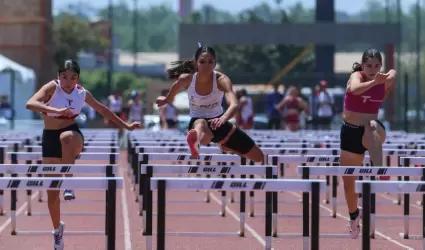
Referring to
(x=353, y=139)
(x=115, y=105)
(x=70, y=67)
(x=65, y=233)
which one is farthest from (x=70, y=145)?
(x=115, y=105)

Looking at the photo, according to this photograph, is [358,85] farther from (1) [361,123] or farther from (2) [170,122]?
(2) [170,122]

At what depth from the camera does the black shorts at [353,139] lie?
538 inches

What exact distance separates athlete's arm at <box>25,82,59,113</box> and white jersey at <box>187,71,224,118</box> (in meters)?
1.48

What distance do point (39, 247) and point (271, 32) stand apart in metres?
38.7

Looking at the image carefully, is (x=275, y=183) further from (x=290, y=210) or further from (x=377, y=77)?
(x=290, y=210)

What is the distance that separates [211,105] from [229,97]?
32 cm

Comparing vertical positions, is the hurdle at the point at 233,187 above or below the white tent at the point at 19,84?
below

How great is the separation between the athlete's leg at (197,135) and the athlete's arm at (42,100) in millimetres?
1373

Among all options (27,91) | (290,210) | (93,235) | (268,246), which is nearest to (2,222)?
(93,235)

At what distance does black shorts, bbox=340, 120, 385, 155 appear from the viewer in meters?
13.7

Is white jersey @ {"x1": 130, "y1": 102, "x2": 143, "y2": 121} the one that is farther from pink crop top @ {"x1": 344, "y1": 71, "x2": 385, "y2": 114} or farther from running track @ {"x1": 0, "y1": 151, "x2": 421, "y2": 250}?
pink crop top @ {"x1": 344, "y1": 71, "x2": 385, "y2": 114}

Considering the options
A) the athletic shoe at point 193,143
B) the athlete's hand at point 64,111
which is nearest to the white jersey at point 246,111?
the athletic shoe at point 193,143

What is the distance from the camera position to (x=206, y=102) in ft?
44.2

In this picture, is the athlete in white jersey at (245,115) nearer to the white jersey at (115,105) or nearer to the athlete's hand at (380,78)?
the white jersey at (115,105)
